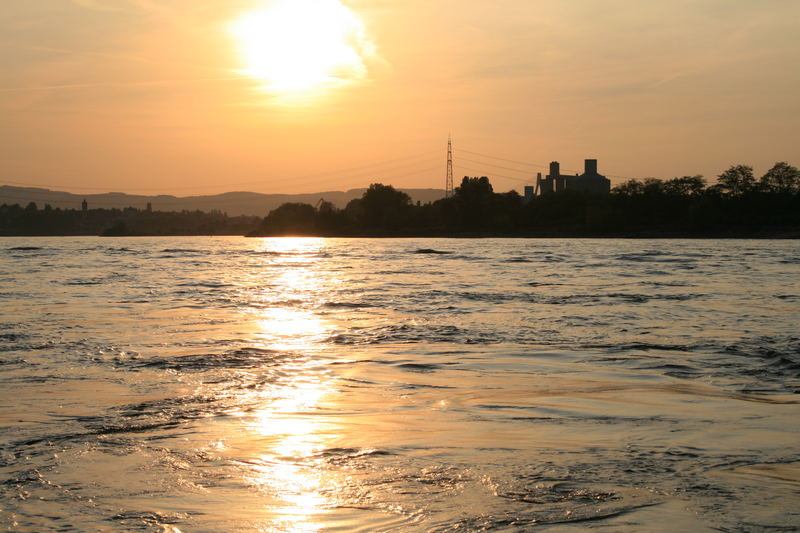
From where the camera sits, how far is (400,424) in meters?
9.60

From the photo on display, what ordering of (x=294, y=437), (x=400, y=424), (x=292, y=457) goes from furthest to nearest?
(x=400, y=424), (x=294, y=437), (x=292, y=457)

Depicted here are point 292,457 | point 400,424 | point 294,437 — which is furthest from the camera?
point 400,424

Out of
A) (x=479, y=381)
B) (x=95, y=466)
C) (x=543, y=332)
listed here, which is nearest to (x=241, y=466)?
(x=95, y=466)

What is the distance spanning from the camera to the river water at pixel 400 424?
6.55 m

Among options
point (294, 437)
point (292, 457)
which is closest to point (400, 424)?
point (294, 437)

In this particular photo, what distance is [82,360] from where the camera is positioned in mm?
14531

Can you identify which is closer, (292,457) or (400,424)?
(292,457)

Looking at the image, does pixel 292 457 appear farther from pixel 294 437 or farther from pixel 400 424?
pixel 400 424

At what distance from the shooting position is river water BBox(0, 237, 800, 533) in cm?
655

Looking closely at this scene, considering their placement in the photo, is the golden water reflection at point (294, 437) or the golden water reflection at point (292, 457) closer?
the golden water reflection at point (292, 457)

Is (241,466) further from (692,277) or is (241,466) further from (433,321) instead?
(692,277)

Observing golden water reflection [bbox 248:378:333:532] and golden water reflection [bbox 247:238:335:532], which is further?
golden water reflection [bbox 247:238:335:532]

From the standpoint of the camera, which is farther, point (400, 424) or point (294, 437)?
point (400, 424)

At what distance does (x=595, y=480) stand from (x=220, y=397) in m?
5.77
